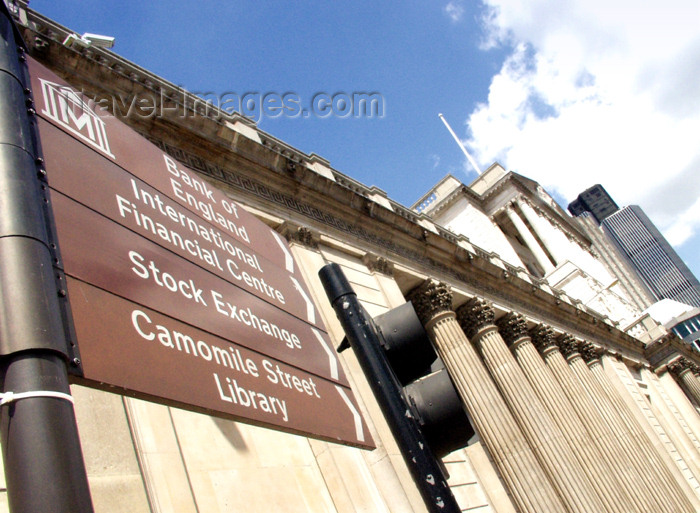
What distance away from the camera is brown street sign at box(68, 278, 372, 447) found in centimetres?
171

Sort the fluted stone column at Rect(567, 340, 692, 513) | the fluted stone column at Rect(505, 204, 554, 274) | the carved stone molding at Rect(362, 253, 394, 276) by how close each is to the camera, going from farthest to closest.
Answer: the fluted stone column at Rect(505, 204, 554, 274)
the fluted stone column at Rect(567, 340, 692, 513)
the carved stone molding at Rect(362, 253, 394, 276)

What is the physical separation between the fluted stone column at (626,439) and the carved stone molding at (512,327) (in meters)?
5.08

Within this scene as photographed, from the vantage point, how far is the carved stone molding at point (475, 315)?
711 inches

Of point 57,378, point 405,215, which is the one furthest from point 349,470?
point 405,215

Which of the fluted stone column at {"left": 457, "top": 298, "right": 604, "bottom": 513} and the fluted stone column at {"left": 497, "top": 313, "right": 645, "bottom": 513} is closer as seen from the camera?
the fluted stone column at {"left": 457, "top": 298, "right": 604, "bottom": 513}

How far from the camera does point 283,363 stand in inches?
105

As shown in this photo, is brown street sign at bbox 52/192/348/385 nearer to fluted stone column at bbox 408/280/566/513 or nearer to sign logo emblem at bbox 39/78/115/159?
sign logo emblem at bbox 39/78/115/159

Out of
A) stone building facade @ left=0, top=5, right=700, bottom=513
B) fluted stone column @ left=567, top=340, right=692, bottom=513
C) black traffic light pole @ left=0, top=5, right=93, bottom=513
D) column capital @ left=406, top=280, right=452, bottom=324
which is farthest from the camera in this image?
fluted stone column @ left=567, top=340, right=692, bottom=513

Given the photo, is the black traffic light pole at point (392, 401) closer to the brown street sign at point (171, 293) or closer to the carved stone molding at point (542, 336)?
the brown street sign at point (171, 293)

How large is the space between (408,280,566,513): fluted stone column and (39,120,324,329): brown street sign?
10.3m

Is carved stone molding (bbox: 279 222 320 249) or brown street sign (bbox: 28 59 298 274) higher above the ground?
carved stone molding (bbox: 279 222 320 249)

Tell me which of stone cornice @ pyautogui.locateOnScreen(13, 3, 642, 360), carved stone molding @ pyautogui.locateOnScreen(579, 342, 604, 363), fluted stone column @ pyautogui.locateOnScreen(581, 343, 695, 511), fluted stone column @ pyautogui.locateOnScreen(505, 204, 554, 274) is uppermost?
fluted stone column @ pyautogui.locateOnScreen(505, 204, 554, 274)

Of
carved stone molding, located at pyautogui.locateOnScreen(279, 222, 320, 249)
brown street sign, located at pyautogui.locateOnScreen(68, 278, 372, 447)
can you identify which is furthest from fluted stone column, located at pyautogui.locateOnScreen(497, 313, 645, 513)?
brown street sign, located at pyautogui.locateOnScreen(68, 278, 372, 447)

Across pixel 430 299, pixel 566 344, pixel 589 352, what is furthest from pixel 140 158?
pixel 589 352
